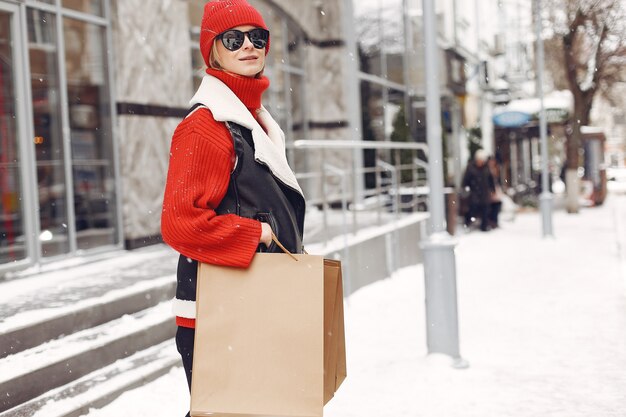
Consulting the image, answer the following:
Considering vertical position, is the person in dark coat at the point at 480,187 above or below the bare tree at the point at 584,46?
below

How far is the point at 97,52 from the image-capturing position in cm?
914

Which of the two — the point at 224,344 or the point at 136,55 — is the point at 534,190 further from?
the point at 224,344

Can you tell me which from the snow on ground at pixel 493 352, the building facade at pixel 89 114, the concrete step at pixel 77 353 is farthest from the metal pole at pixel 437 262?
the building facade at pixel 89 114

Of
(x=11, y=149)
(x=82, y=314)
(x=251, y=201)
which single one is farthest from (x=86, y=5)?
(x=251, y=201)

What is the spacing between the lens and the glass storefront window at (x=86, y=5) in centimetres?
875

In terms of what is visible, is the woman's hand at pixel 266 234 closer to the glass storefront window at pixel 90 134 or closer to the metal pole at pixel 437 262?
the metal pole at pixel 437 262

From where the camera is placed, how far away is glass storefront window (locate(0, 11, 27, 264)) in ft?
25.3

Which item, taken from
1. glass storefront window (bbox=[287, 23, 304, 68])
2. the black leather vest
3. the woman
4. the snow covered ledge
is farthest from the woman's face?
glass storefront window (bbox=[287, 23, 304, 68])

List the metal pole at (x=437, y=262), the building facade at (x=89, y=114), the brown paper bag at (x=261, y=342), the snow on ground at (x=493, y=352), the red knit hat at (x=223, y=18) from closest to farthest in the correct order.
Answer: the brown paper bag at (x=261, y=342) → the red knit hat at (x=223, y=18) → the snow on ground at (x=493, y=352) → the metal pole at (x=437, y=262) → the building facade at (x=89, y=114)

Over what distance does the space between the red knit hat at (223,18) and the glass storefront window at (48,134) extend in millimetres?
5561

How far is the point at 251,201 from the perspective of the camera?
9.38 ft

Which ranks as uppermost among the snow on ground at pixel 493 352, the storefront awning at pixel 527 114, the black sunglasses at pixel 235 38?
the storefront awning at pixel 527 114

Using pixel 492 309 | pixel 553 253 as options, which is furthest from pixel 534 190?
pixel 492 309

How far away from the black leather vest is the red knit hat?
0.36m
